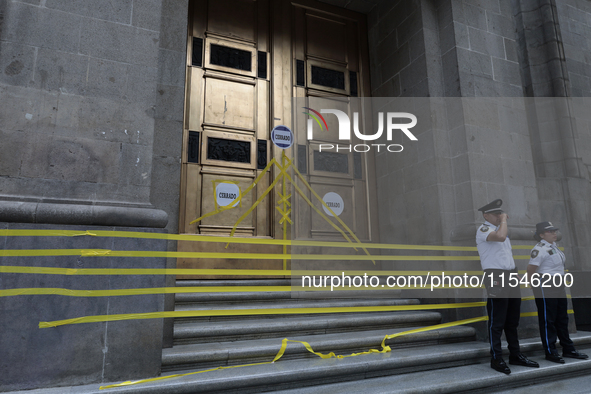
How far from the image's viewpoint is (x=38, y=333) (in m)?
3.31

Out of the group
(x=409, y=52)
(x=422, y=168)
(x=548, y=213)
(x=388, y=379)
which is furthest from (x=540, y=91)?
(x=388, y=379)

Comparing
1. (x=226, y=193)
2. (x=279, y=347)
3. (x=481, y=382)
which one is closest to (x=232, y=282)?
(x=226, y=193)

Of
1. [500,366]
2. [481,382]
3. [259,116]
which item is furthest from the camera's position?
[259,116]

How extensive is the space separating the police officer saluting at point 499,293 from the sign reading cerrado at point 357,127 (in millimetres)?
2506

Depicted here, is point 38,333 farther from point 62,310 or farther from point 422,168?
point 422,168

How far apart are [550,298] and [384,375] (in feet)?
7.87

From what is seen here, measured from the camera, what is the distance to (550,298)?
4938 millimetres

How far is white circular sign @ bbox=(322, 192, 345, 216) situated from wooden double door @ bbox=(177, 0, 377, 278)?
0.07m

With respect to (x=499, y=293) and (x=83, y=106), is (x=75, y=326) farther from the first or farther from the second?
(x=499, y=293)

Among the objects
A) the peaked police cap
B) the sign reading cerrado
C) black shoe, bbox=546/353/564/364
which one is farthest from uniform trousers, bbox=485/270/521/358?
the sign reading cerrado

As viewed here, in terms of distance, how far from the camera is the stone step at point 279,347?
381 cm

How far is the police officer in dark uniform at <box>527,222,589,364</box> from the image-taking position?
4820mm

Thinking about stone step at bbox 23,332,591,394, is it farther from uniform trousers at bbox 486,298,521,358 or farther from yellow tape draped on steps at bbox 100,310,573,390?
uniform trousers at bbox 486,298,521,358

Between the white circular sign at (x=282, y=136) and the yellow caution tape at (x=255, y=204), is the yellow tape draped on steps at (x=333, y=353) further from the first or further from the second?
the white circular sign at (x=282, y=136)
